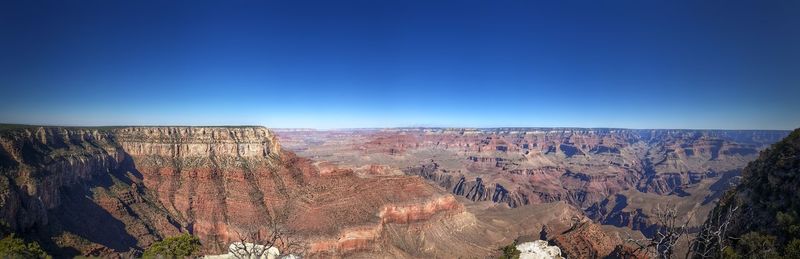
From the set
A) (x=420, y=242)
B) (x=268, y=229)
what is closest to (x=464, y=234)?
(x=420, y=242)

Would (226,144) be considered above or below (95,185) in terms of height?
above

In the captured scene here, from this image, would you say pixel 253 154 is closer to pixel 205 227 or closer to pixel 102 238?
pixel 205 227

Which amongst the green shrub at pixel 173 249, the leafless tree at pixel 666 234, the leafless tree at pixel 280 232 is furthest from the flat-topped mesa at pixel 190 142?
the leafless tree at pixel 666 234

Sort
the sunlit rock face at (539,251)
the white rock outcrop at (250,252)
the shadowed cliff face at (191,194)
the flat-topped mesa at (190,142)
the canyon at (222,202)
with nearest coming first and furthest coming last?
the white rock outcrop at (250,252) → the shadowed cliff face at (191,194) → the canyon at (222,202) → the sunlit rock face at (539,251) → the flat-topped mesa at (190,142)

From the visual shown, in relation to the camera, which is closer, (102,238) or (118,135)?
(102,238)

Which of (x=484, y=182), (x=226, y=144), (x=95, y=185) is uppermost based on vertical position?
(x=226, y=144)

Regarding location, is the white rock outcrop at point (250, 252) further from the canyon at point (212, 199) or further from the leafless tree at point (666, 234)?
the leafless tree at point (666, 234)

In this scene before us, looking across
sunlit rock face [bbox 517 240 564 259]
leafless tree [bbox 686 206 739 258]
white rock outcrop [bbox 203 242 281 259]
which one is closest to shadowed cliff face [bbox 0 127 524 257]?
white rock outcrop [bbox 203 242 281 259]
